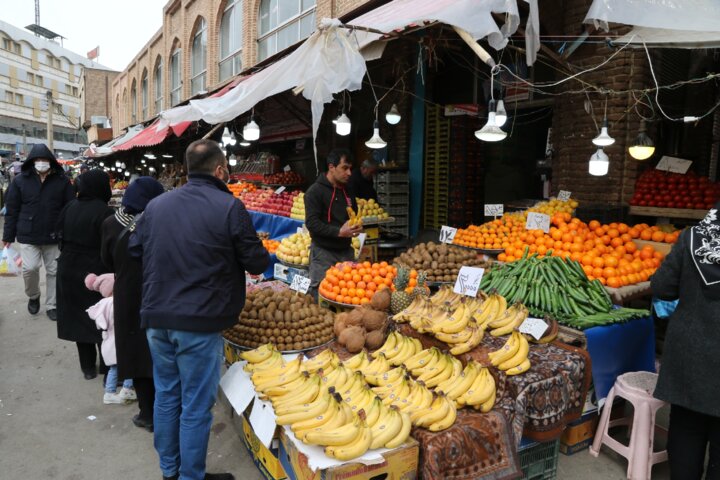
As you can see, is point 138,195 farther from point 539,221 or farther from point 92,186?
point 539,221

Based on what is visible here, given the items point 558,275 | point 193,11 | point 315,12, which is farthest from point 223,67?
point 558,275

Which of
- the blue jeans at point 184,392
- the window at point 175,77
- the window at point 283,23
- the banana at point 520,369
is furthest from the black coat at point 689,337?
the window at point 175,77

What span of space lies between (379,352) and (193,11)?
70.1ft

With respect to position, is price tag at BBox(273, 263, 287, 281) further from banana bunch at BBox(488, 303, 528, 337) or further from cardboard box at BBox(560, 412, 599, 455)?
cardboard box at BBox(560, 412, 599, 455)

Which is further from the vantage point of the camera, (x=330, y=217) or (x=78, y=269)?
(x=330, y=217)

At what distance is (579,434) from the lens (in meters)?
3.57

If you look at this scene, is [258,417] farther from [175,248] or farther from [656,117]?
[656,117]

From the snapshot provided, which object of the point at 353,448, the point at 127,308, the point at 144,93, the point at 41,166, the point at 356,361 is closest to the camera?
the point at 353,448

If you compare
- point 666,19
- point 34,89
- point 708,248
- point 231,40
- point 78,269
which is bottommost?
point 78,269

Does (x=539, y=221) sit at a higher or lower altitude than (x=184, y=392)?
higher

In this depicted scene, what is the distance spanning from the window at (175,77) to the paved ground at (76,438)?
69.3ft

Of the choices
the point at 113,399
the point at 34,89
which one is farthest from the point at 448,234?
the point at 34,89

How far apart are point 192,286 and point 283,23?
1358 cm

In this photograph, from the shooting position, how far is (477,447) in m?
2.61
